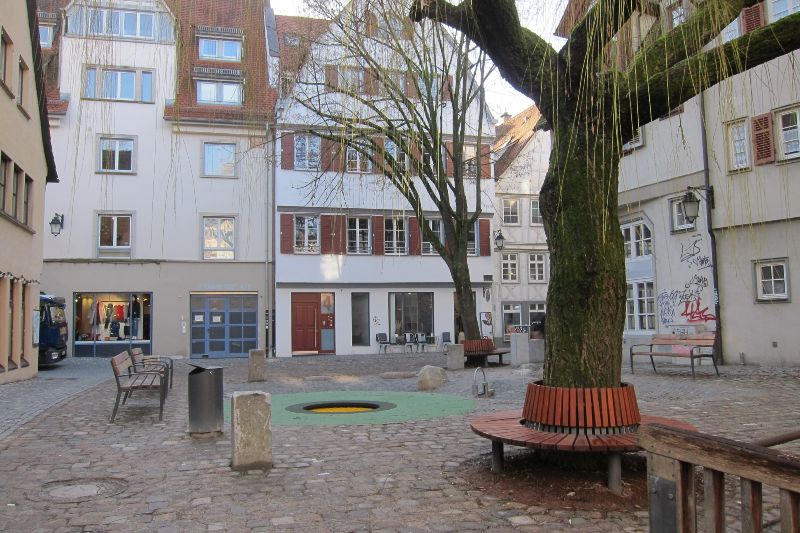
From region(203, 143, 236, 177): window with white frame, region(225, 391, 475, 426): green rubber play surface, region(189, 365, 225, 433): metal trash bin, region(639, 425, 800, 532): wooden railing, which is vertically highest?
region(203, 143, 236, 177): window with white frame

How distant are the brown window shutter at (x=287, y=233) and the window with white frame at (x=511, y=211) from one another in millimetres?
14276

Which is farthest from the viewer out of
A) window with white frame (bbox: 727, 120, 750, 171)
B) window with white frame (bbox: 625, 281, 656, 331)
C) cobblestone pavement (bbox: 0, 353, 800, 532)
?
window with white frame (bbox: 625, 281, 656, 331)

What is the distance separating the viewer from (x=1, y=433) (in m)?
8.47

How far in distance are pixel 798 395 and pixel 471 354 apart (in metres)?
8.82

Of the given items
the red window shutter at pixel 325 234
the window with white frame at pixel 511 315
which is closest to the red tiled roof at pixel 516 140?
the window with white frame at pixel 511 315

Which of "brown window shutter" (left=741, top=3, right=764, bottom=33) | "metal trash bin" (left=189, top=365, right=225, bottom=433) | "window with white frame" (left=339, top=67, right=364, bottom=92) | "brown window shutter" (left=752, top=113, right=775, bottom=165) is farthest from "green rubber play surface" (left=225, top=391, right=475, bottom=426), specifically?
"brown window shutter" (left=741, top=3, right=764, bottom=33)

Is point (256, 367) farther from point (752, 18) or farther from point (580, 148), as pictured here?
point (752, 18)

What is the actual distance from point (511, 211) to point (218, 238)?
17.2m

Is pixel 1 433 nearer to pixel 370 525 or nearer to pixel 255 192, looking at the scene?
pixel 370 525

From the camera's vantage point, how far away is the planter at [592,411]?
17.6ft

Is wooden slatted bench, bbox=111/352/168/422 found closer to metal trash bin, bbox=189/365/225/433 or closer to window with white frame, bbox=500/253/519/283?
metal trash bin, bbox=189/365/225/433

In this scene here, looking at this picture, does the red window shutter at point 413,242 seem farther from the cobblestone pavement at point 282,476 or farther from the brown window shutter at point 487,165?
the cobblestone pavement at point 282,476

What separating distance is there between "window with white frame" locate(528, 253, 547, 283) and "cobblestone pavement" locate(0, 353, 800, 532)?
27.2m

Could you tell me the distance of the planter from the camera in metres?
5.38
